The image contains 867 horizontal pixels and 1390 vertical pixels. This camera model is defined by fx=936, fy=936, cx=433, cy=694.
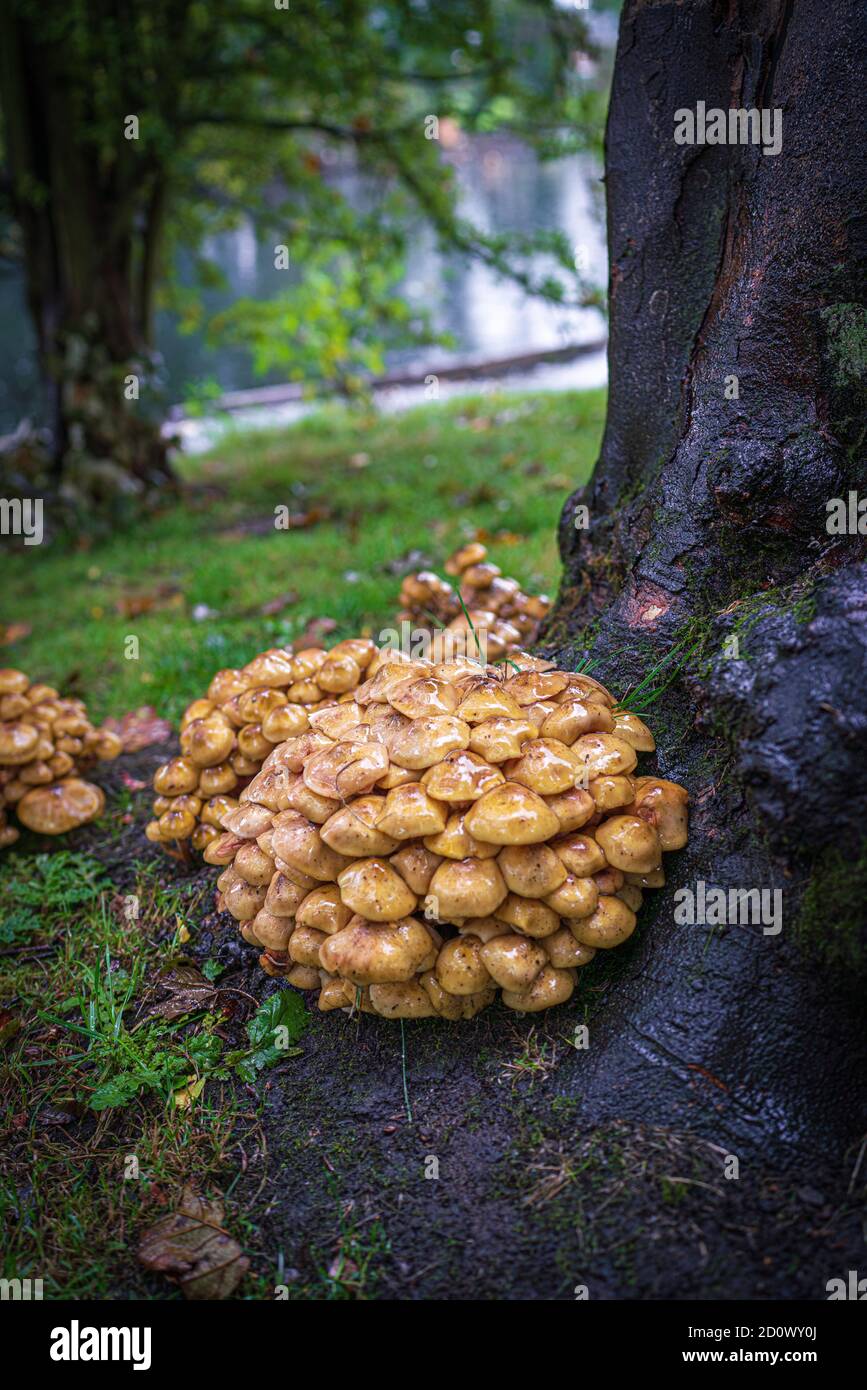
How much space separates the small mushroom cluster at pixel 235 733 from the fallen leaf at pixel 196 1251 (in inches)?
47.6

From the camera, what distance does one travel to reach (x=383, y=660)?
10.2ft

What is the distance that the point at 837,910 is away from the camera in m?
2.08

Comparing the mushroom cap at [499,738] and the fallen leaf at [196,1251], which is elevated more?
the mushroom cap at [499,738]

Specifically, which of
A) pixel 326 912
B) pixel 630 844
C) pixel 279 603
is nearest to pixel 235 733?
pixel 326 912

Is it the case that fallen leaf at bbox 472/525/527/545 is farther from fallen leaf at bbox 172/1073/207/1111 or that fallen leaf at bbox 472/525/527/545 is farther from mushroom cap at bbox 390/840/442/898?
fallen leaf at bbox 172/1073/207/1111

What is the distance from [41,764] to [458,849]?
2216 millimetres

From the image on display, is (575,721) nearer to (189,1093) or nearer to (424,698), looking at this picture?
(424,698)

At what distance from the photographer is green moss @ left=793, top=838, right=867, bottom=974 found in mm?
2035

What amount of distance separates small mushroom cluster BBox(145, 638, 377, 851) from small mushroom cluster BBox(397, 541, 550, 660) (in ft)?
1.55

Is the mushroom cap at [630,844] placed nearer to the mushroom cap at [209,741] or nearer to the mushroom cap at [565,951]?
the mushroom cap at [565,951]

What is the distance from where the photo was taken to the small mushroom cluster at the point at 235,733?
10.2ft

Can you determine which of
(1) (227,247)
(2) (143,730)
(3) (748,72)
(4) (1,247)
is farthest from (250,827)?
(1) (227,247)

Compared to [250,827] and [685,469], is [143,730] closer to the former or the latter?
[250,827]

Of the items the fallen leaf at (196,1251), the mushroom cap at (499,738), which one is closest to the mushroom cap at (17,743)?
the fallen leaf at (196,1251)
